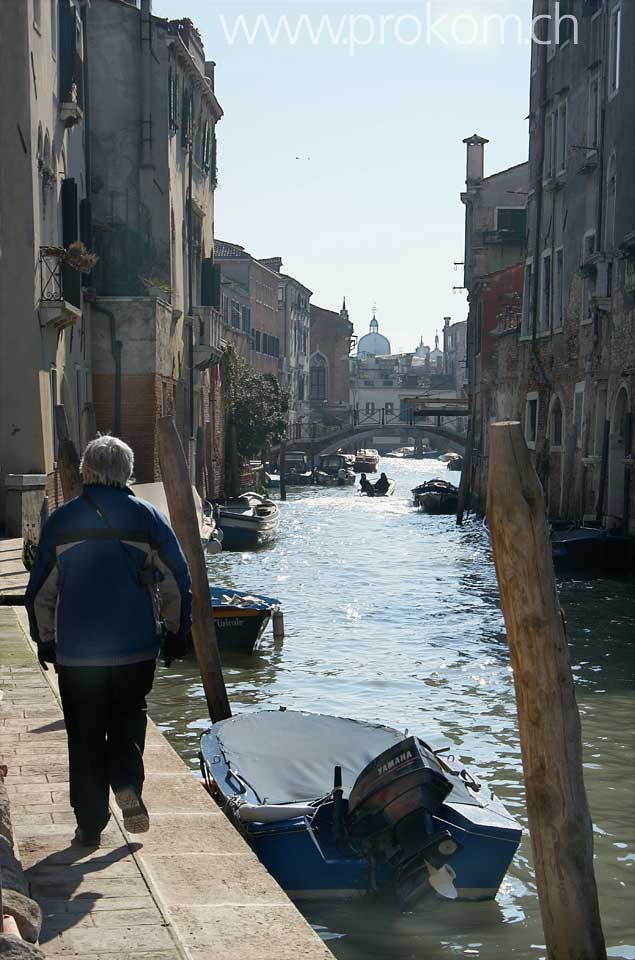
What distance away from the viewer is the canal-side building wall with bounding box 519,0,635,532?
60.4 feet

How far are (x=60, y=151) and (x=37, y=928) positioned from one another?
15.1m

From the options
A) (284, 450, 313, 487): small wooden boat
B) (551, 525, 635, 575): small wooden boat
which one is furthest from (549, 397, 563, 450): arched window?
(284, 450, 313, 487): small wooden boat

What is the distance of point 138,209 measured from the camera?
20.9 metres

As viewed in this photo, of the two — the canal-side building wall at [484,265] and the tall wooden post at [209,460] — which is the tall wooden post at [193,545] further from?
the canal-side building wall at [484,265]

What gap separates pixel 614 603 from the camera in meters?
15.7

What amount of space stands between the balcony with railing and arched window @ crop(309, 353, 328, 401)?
5698 cm

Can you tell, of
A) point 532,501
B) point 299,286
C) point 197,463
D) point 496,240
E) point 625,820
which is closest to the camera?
point 532,501

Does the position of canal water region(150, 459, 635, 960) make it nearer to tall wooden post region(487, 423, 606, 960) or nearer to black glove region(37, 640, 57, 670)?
tall wooden post region(487, 423, 606, 960)

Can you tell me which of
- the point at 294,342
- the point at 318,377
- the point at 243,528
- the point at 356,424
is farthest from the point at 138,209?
the point at 318,377

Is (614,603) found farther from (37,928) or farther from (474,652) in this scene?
(37,928)

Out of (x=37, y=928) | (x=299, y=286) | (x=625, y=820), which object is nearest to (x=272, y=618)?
(x=625, y=820)

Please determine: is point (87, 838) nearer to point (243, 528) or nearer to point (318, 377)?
point (243, 528)

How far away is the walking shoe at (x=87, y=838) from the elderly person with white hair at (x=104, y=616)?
1 centimetres

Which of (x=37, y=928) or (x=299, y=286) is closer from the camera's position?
(x=37, y=928)
